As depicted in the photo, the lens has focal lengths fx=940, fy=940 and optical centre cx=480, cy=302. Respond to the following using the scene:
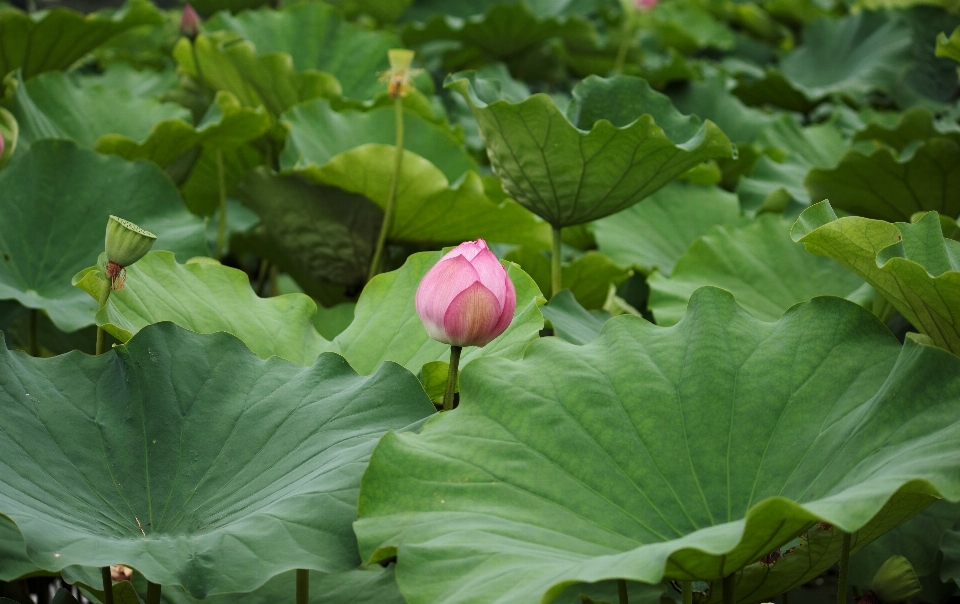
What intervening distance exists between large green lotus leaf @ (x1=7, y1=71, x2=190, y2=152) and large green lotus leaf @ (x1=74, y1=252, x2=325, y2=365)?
750mm

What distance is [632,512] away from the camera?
0.87 meters

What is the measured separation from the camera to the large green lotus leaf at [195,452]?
2.68 ft

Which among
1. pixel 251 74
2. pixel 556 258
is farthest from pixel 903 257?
pixel 251 74

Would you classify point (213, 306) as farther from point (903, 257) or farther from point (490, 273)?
point (903, 257)

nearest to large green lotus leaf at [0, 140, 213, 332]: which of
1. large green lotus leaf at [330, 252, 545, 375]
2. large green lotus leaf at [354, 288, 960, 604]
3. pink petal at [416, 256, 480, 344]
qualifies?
large green lotus leaf at [330, 252, 545, 375]

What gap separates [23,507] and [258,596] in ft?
0.98

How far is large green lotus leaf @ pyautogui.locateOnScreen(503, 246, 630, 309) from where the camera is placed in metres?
1.65

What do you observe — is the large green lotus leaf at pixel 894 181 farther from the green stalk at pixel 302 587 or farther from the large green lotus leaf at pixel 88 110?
the large green lotus leaf at pixel 88 110

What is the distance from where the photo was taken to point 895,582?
1045 millimetres

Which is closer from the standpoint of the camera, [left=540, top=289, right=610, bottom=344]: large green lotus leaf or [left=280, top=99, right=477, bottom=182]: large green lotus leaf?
[left=540, top=289, right=610, bottom=344]: large green lotus leaf

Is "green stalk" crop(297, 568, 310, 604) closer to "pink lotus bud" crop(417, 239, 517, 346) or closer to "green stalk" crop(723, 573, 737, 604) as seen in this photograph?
"pink lotus bud" crop(417, 239, 517, 346)

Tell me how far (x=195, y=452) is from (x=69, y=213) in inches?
29.2

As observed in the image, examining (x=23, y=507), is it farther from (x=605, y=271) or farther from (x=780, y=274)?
(x=780, y=274)

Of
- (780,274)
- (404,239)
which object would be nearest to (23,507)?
(404,239)
